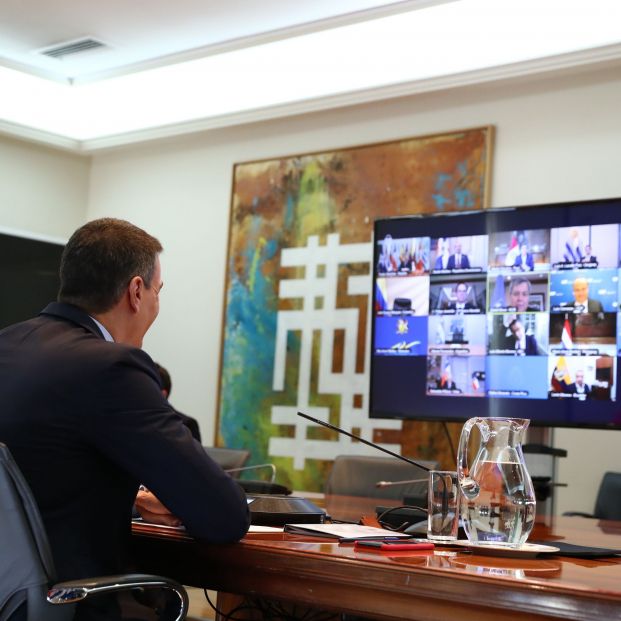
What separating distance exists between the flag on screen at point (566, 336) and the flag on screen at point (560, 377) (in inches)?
2.2

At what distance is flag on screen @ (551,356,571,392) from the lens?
4.26 meters

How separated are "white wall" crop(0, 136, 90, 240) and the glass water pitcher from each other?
19.1 ft

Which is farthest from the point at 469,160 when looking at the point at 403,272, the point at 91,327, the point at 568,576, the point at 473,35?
the point at 568,576

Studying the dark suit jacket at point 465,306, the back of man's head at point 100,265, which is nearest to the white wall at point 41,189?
the dark suit jacket at point 465,306

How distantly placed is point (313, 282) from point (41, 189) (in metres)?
2.43

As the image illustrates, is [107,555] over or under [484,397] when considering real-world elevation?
under

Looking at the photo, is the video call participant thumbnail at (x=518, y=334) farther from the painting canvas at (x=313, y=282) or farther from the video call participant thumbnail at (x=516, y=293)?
the painting canvas at (x=313, y=282)

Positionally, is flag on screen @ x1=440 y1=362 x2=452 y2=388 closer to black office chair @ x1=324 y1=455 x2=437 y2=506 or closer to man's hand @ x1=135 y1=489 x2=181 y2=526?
black office chair @ x1=324 y1=455 x2=437 y2=506

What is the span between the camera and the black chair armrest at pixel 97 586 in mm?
1653

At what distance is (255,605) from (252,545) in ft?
3.78

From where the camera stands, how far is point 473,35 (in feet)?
17.5

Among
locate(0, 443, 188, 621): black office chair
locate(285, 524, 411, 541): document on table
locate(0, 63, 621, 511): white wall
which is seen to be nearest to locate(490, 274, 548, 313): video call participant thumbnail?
locate(0, 63, 621, 511): white wall

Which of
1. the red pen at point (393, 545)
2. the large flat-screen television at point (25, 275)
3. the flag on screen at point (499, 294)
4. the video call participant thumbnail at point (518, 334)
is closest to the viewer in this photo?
the red pen at point (393, 545)

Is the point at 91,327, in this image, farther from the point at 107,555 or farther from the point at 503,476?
the point at 503,476
